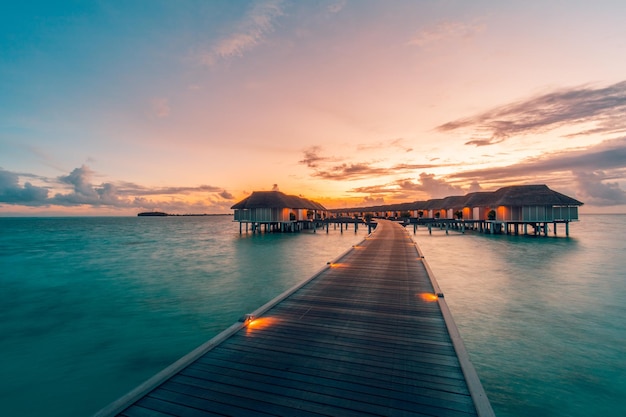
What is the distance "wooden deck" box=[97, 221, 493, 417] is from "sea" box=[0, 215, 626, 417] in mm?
2240

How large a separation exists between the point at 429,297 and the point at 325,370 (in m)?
4.74

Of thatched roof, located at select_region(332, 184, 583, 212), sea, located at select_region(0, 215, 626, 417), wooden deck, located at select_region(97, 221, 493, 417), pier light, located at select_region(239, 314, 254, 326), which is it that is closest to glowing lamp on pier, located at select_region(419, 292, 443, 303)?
wooden deck, located at select_region(97, 221, 493, 417)

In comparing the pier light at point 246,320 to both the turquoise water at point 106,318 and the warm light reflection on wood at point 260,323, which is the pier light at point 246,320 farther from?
the turquoise water at point 106,318

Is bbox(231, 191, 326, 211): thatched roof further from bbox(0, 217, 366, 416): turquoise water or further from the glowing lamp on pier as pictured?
the glowing lamp on pier

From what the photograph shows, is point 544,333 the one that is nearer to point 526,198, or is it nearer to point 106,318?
point 106,318

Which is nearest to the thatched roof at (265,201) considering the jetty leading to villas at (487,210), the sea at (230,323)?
the jetty leading to villas at (487,210)

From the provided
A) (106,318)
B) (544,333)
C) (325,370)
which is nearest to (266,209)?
(106,318)

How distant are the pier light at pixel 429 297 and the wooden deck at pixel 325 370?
42 centimetres

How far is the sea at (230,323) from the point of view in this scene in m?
6.28

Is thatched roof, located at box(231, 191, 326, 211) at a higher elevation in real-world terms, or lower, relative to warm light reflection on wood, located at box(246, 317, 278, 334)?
higher

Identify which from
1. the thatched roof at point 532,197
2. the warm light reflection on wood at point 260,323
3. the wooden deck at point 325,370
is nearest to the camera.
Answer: the wooden deck at point 325,370

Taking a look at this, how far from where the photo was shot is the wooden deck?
11.7 ft

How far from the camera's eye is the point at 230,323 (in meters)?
10.2

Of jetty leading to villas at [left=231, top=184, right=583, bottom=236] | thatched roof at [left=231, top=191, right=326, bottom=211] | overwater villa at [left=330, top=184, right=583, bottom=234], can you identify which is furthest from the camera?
thatched roof at [left=231, top=191, right=326, bottom=211]
